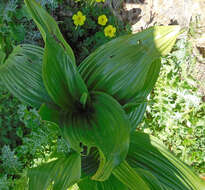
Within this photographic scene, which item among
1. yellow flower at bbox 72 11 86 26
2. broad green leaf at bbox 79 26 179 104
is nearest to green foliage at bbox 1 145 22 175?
broad green leaf at bbox 79 26 179 104

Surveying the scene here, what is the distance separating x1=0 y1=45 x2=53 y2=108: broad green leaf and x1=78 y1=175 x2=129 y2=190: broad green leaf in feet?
1.30

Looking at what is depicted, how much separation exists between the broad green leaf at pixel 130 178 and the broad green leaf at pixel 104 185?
0.12 m

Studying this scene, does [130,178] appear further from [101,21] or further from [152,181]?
[101,21]

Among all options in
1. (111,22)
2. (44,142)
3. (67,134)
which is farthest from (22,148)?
(111,22)

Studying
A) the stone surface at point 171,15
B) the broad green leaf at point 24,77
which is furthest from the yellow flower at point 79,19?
the broad green leaf at point 24,77

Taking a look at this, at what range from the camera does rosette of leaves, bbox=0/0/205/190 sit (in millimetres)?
985

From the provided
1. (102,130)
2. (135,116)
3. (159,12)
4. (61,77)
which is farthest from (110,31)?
(102,130)

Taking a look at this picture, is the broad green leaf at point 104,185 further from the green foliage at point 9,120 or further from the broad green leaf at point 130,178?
the green foliage at point 9,120

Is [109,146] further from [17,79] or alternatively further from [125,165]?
[17,79]

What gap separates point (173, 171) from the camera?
4.02 ft

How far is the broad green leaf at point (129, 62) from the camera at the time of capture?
3.46 feet

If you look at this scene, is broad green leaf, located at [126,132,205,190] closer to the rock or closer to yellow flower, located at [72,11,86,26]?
yellow flower, located at [72,11,86,26]

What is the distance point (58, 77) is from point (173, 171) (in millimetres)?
678

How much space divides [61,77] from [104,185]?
1.69 feet
